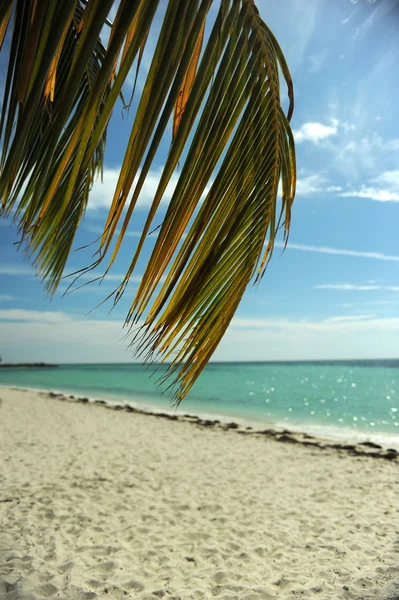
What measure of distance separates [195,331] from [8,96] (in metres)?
0.98

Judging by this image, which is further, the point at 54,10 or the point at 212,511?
the point at 212,511

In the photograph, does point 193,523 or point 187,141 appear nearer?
point 187,141

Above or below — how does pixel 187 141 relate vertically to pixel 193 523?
above

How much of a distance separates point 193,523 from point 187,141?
4988 millimetres

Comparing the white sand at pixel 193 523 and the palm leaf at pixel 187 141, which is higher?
the palm leaf at pixel 187 141

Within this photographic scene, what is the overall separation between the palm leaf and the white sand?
3.20m

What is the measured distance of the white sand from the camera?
365cm

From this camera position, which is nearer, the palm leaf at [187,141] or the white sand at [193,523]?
the palm leaf at [187,141]

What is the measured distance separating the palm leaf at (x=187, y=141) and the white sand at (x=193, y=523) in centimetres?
320

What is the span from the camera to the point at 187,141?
953 mm

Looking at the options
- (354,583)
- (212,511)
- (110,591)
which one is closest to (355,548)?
(354,583)

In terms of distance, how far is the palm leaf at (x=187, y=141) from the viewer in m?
0.76

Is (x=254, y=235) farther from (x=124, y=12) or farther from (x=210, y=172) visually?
(x=124, y=12)

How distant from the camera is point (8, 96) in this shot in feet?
4.65
